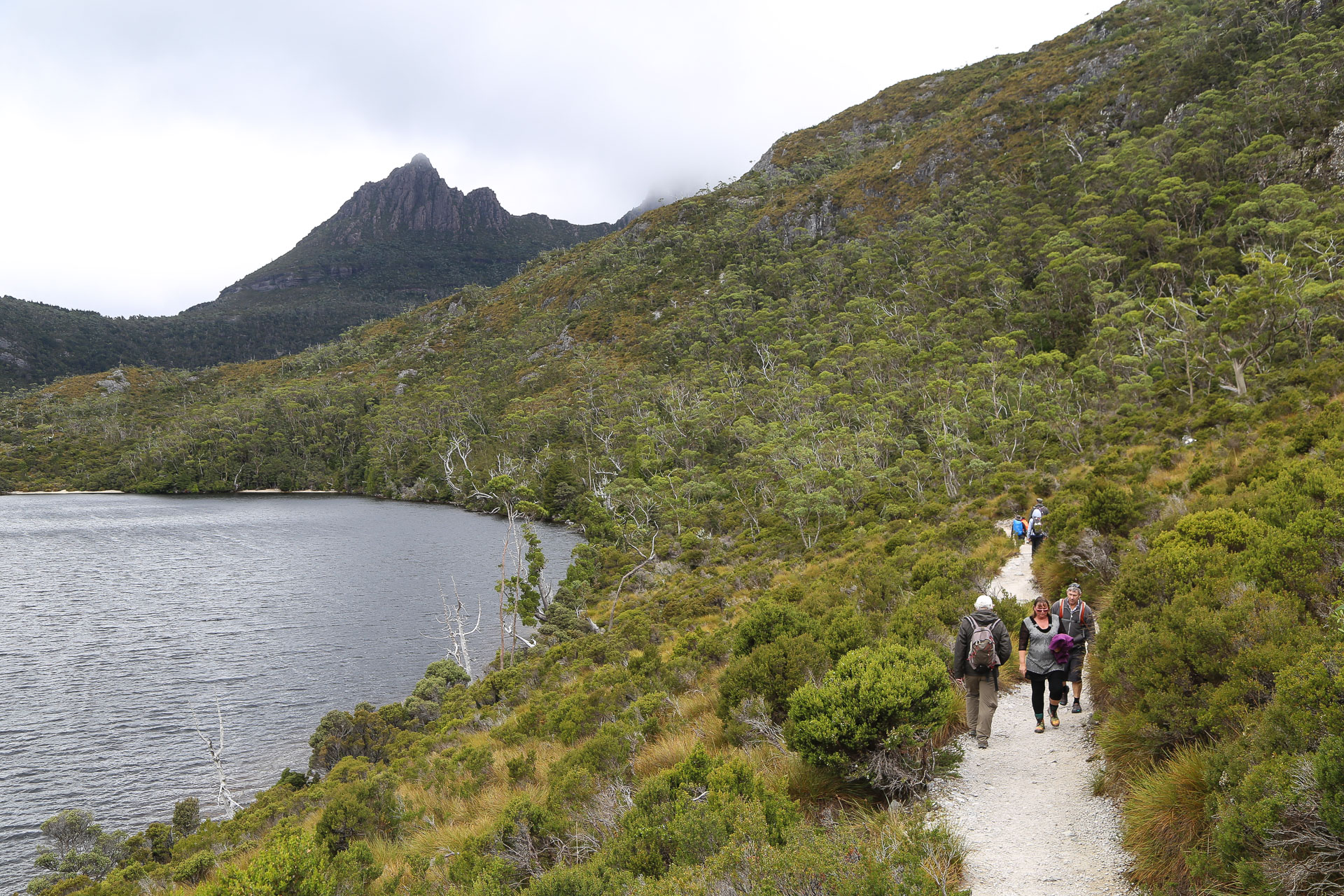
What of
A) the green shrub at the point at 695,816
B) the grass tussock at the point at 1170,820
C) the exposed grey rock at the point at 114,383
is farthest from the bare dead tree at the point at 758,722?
the exposed grey rock at the point at 114,383

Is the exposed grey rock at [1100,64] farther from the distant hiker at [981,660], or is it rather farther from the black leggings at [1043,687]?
the distant hiker at [981,660]

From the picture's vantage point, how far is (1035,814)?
20.7ft

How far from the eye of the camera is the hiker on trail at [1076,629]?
828cm

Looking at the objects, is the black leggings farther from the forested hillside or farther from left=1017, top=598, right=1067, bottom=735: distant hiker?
the forested hillside

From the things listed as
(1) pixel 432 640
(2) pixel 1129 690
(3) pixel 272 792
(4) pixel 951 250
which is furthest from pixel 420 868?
(4) pixel 951 250

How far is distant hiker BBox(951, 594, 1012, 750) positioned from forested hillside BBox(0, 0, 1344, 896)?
555 mm

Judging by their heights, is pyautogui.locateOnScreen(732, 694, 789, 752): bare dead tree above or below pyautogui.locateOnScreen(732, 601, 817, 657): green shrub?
below

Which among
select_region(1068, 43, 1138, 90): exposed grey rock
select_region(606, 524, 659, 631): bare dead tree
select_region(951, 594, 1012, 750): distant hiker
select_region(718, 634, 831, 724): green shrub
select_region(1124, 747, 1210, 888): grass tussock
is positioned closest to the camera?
select_region(1124, 747, 1210, 888): grass tussock

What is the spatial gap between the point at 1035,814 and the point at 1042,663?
2578 millimetres

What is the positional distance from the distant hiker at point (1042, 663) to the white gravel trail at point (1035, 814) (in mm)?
279

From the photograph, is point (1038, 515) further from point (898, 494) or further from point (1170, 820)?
point (898, 494)

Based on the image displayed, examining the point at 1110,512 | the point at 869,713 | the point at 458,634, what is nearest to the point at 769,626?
the point at 869,713

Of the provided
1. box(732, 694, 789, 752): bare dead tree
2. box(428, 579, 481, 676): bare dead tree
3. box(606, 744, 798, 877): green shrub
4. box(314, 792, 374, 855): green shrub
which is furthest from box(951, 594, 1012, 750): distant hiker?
box(428, 579, 481, 676): bare dead tree

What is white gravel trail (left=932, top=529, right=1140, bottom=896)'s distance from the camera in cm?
530
